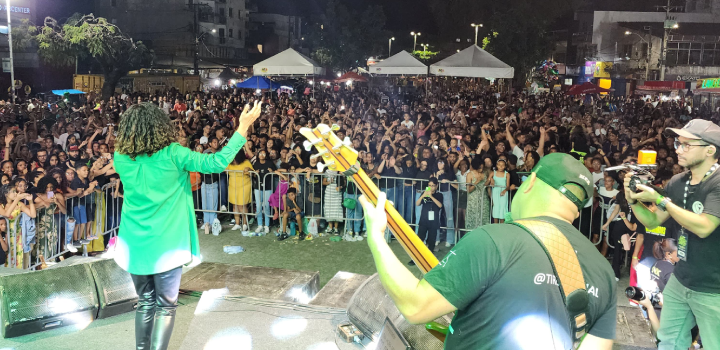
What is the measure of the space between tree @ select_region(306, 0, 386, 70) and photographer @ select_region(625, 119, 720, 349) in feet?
189

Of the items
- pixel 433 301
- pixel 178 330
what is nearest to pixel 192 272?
pixel 178 330

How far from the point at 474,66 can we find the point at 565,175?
41.9ft

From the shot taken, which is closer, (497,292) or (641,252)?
(497,292)

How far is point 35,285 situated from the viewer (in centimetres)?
463

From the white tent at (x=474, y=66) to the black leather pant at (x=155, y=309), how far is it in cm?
1163

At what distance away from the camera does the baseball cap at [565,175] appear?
1.93 m

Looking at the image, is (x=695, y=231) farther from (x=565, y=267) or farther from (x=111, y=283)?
(x=111, y=283)

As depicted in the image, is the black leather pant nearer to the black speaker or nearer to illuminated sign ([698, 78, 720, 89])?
the black speaker

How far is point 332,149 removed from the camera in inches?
89.8

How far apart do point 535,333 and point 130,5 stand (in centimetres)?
6810

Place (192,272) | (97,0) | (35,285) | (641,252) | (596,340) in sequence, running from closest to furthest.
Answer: (596,340), (35,285), (192,272), (641,252), (97,0)

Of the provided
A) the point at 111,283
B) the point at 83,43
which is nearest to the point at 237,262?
the point at 111,283

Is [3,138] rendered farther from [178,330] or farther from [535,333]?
[535,333]

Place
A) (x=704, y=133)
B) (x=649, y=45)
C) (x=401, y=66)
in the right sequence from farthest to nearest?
(x=649, y=45), (x=401, y=66), (x=704, y=133)
